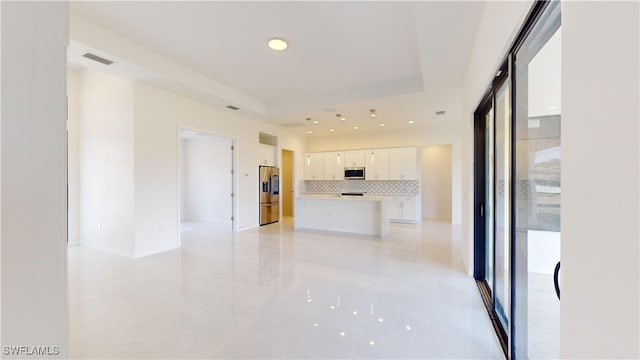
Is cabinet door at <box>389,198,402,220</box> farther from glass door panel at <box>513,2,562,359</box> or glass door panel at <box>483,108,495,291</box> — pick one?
glass door panel at <box>513,2,562,359</box>

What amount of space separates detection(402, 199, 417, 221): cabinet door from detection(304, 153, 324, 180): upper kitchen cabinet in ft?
8.96

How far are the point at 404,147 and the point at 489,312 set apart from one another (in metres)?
5.96

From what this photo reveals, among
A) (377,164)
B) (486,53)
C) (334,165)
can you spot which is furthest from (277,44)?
(334,165)

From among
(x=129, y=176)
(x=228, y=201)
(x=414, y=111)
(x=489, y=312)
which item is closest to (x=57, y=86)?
(x=489, y=312)

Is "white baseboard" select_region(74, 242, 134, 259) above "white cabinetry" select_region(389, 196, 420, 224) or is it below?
below

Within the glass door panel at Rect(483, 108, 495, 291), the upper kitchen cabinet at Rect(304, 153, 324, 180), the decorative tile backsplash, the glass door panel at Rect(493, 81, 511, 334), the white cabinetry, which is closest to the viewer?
the glass door panel at Rect(493, 81, 511, 334)

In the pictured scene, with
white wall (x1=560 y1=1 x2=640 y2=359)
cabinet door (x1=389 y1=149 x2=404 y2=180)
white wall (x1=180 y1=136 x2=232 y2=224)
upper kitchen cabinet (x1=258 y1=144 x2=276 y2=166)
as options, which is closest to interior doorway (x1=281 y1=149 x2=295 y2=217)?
upper kitchen cabinet (x1=258 y1=144 x2=276 y2=166)

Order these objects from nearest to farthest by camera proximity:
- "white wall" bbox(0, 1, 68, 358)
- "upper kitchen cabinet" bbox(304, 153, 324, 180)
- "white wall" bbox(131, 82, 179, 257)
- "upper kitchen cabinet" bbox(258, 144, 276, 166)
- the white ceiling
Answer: "white wall" bbox(0, 1, 68, 358) < the white ceiling < "white wall" bbox(131, 82, 179, 257) < "upper kitchen cabinet" bbox(258, 144, 276, 166) < "upper kitchen cabinet" bbox(304, 153, 324, 180)

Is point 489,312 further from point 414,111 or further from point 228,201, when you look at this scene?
point 228,201

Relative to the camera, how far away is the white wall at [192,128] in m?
4.73

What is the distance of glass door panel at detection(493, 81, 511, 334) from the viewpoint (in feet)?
7.39

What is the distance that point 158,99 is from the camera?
15.8 feet

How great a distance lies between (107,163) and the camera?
4855 millimetres

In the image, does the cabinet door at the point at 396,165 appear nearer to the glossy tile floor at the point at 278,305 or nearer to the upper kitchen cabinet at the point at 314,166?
the upper kitchen cabinet at the point at 314,166
